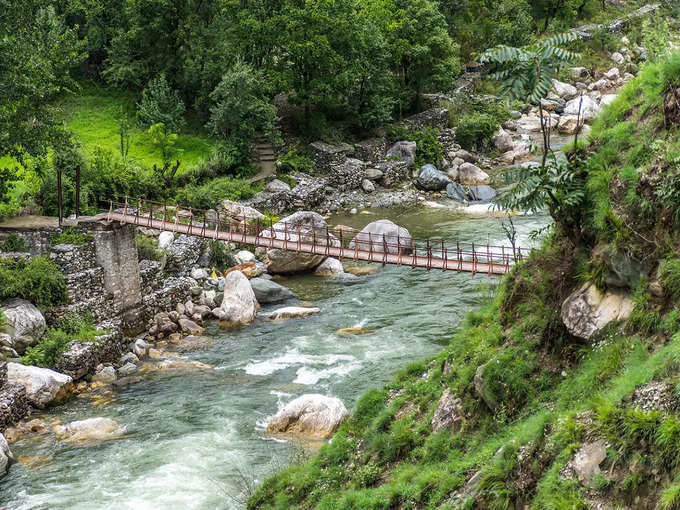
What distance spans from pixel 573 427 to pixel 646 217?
11.6 feet

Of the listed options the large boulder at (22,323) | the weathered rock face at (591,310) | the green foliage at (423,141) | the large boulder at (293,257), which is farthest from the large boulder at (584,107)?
the weathered rock face at (591,310)

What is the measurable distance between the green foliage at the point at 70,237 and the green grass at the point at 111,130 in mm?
11777

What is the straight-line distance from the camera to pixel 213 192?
3622 cm

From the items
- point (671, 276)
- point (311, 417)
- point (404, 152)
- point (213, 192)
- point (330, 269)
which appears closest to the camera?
point (671, 276)

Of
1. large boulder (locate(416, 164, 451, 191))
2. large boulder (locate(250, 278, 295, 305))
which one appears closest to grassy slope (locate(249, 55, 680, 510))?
large boulder (locate(250, 278, 295, 305))

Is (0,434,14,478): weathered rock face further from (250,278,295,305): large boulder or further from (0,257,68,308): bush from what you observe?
(250,278,295,305): large boulder

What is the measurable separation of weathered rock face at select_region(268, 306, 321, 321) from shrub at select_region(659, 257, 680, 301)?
57.9 feet

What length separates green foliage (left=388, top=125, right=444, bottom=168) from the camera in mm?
46941

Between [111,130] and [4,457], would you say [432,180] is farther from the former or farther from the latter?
[4,457]

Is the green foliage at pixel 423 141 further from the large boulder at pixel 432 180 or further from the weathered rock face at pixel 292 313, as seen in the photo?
the weathered rock face at pixel 292 313

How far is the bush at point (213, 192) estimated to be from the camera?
35.6 metres

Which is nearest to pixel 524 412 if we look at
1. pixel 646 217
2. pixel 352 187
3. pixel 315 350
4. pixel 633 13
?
pixel 646 217

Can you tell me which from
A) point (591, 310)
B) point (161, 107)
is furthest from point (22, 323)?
point (161, 107)

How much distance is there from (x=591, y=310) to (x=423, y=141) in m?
38.1
